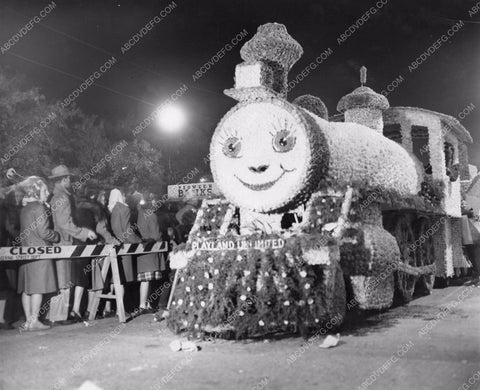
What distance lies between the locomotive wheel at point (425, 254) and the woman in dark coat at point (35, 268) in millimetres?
5822

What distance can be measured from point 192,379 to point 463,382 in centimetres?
195

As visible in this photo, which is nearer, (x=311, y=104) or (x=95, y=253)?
(x=95, y=253)

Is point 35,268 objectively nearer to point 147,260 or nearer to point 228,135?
point 147,260

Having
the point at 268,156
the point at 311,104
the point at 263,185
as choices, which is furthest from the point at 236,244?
the point at 311,104

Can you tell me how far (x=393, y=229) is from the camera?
773 centimetres

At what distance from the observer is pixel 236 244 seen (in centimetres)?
549

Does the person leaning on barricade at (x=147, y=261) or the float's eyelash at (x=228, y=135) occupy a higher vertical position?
the float's eyelash at (x=228, y=135)

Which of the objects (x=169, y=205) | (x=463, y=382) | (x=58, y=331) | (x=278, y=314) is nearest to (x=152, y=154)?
(x=169, y=205)

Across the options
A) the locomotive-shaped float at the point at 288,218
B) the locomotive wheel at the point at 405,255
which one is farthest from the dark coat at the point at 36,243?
the locomotive wheel at the point at 405,255

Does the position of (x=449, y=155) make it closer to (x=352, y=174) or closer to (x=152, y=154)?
(x=352, y=174)

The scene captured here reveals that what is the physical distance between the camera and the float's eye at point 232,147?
6.43 meters

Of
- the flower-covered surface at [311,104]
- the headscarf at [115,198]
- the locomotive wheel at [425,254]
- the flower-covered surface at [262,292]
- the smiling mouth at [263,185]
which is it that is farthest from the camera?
the locomotive wheel at [425,254]

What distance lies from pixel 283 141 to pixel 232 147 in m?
0.73

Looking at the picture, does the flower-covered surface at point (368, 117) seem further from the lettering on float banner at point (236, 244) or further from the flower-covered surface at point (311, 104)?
the lettering on float banner at point (236, 244)
